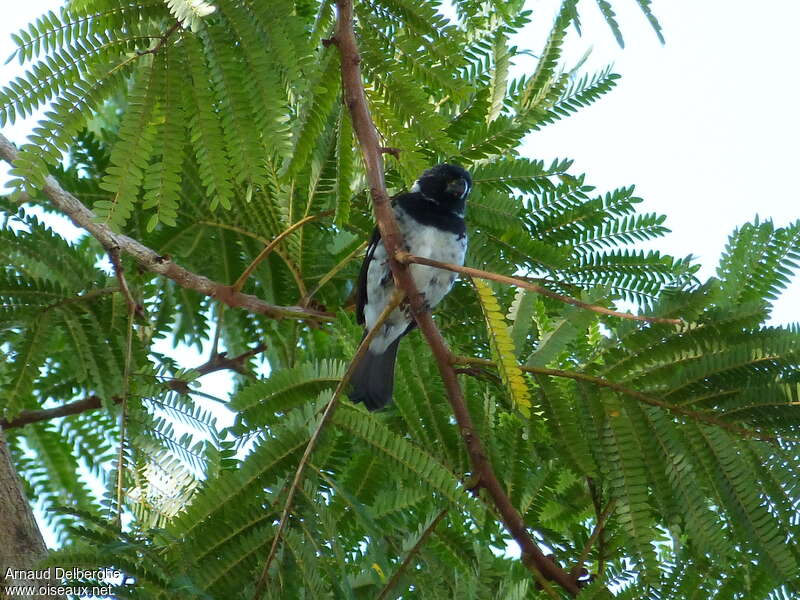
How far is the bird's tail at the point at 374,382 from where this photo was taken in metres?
3.54

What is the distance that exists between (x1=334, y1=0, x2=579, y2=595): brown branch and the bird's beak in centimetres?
119

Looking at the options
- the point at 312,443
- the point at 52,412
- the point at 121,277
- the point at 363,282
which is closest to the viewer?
the point at 312,443

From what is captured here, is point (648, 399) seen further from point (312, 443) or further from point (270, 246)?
Result: point (270, 246)

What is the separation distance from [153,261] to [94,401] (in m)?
→ 0.87

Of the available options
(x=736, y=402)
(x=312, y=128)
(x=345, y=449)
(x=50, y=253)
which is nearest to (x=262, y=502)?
(x=345, y=449)

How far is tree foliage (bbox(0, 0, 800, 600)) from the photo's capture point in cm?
240

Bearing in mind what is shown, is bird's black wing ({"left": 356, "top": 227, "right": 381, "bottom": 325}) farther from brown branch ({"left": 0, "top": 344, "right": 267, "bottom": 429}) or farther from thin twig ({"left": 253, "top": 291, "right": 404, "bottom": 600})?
thin twig ({"left": 253, "top": 291, "right": 404, "bottom": 600})

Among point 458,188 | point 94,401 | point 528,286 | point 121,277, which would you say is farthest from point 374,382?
point 528,286

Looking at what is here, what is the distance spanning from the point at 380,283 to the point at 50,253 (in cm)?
131

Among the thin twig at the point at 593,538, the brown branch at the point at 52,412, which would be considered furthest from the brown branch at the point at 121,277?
the thin twig at the point at 593,538

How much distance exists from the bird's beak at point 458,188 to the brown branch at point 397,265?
3.90 feet

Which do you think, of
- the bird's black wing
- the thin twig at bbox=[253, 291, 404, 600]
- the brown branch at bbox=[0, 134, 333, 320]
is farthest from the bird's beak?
the thin twig at bbox=[253, 291, 404, 600]

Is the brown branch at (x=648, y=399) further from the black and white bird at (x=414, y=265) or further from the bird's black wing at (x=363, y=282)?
the bird's black wing at (x=363, y=282)

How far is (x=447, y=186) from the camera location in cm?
393
